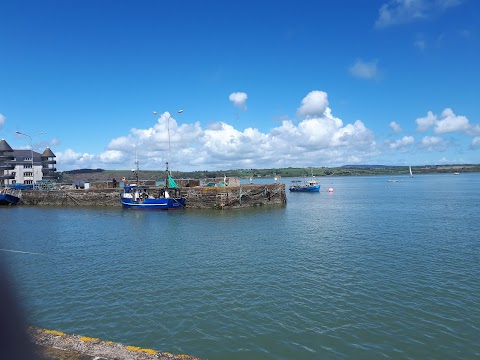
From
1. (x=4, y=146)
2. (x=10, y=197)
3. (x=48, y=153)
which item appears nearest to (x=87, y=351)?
(x=10, y=197)

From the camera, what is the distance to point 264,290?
1711cm

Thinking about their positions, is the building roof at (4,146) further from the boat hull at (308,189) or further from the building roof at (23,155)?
the boat hull at (308,189)

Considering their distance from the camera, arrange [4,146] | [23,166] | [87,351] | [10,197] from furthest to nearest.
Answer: [23,166] < [4,146] < [10,197] < [87,351]

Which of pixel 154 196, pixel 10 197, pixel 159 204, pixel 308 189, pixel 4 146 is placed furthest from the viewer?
pixel 308 189

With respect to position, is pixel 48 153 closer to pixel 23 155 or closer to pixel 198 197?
pixel 23 155

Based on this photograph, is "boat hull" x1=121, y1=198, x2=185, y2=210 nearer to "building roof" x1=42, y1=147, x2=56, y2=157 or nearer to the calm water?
the calm water

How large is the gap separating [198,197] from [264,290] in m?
40.9

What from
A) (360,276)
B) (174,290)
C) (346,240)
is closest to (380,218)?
(346,240)

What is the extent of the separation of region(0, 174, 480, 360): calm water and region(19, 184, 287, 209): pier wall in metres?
21.6

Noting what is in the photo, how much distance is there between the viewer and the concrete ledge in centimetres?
854

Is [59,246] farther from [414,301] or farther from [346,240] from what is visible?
[414,301]

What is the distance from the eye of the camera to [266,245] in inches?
1103

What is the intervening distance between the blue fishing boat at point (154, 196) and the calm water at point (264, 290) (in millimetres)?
22528

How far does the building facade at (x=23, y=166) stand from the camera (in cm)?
10224
